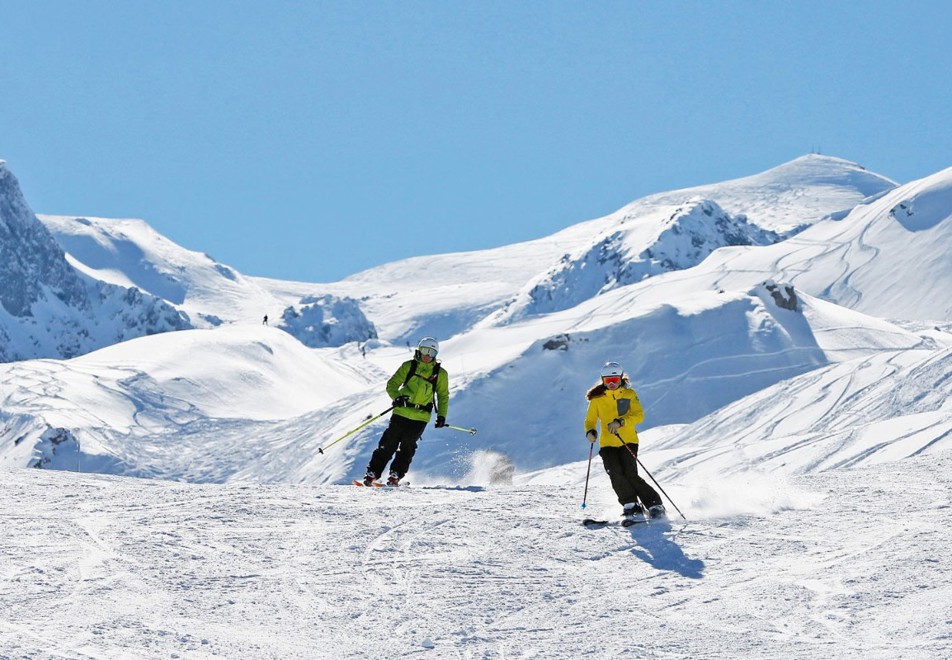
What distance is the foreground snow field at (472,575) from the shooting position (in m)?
9.68

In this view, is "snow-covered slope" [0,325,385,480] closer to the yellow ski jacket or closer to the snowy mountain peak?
the snowy mountain peak

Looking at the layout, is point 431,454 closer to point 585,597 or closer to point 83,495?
point 83,495

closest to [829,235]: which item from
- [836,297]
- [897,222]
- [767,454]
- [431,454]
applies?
[897,222]

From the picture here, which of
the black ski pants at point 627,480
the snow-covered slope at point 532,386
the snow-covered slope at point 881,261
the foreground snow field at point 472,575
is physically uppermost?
the snow-covered slope at point 881,261

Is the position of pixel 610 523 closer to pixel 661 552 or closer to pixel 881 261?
pixel 661 552

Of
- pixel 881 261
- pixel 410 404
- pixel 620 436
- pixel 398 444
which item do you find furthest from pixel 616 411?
pixel 881 261

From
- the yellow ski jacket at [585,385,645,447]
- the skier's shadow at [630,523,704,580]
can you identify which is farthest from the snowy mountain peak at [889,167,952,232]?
the skier's shadow at [630,523,704,580]

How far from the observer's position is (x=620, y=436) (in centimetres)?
1415

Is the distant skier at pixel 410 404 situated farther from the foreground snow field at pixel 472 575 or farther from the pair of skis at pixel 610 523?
the pair of skis at pixel 610 523

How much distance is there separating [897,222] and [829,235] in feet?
44.7

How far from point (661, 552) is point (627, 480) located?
165cm

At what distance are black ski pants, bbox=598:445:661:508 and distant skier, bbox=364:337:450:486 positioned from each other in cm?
334

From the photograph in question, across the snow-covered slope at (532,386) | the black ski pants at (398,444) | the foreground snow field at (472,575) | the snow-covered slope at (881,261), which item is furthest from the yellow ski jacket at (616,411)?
the snow-covered slope at (881,261)

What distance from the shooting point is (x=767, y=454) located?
5097cm
